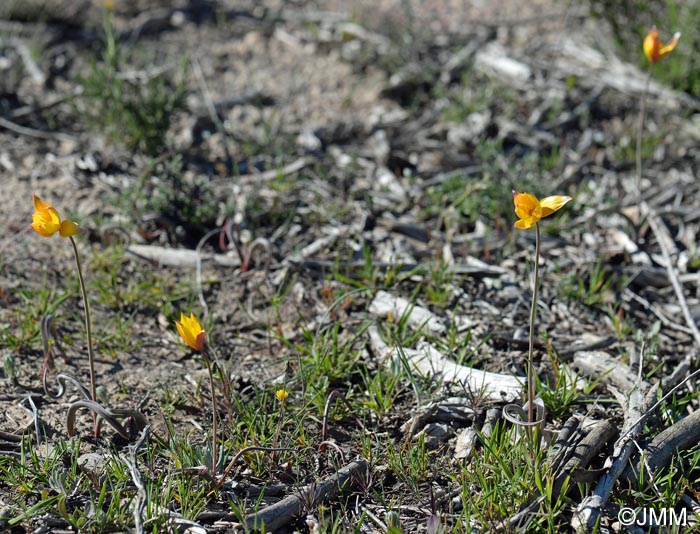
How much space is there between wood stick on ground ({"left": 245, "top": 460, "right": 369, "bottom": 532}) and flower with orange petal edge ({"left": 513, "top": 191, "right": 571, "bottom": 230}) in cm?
106

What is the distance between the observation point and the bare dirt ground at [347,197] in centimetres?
314

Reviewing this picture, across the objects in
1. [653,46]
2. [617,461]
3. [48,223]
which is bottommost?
[617,461]

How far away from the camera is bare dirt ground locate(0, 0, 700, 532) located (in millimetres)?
3139

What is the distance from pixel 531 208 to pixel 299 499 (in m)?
1.22

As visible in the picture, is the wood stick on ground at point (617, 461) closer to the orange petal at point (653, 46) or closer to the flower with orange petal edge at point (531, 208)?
the flower with orange petal edge at point (531, 208)

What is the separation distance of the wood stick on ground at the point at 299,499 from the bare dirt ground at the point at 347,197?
0.10 meters

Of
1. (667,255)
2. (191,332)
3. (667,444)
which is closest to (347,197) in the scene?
(667,255)

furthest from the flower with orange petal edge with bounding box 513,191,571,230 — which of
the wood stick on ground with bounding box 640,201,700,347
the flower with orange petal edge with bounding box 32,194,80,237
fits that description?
the wood stick on ground with bounding box 640,201,700,347

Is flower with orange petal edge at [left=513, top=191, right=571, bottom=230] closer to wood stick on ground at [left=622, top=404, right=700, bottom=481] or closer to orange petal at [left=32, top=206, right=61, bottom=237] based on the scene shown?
wood stick on ground at [left=622, top=404, right=700, bottom=481]

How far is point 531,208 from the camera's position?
2.19 meters

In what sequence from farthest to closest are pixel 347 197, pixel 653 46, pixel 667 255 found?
1. pixel 347 197
2. pixel 667 255
3. pixel 653 46

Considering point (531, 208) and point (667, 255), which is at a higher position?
point (531, 208)

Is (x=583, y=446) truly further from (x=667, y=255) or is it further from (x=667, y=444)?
(x=667, y=255)

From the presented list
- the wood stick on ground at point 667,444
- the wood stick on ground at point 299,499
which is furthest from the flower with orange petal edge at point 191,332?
the wood stick on ground at point 667,444
